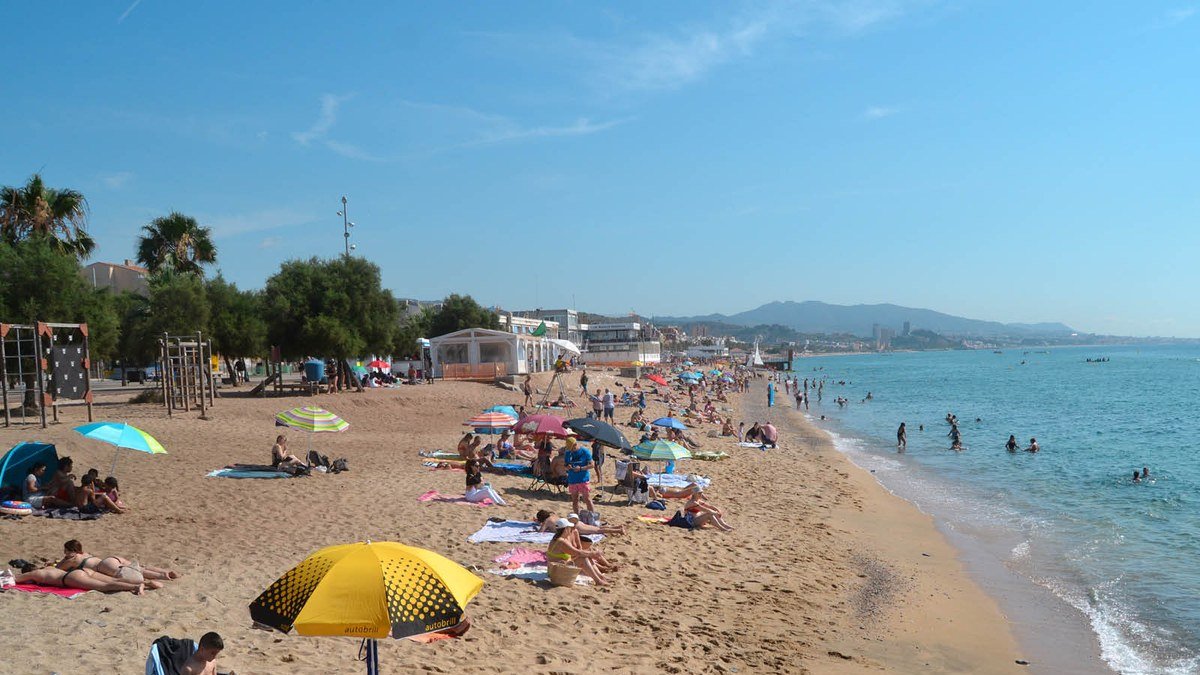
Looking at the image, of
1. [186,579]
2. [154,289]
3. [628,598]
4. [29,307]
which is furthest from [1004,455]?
[154,289]

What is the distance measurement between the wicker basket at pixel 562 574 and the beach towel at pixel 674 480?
7301 mm

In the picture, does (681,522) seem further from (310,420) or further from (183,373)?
(183,373)

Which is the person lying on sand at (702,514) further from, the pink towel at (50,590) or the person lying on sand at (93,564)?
the pink towel at (50,590)

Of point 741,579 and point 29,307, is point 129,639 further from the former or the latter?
point 29,307

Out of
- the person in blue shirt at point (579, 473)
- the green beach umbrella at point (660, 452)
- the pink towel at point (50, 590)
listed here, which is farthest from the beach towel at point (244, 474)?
the pink towel at point (50, 590)

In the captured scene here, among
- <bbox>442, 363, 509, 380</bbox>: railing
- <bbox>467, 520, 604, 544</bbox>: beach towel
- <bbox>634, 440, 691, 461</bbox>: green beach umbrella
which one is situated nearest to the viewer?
<bbox>467, 520, 604, 544</bbox>: beach towel

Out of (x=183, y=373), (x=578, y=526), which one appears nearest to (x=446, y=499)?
(x=578, y=526)

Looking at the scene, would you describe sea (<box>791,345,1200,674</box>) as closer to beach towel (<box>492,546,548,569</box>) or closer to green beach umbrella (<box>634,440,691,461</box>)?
green beach umbrella (<box>634,440,691,461</box>)

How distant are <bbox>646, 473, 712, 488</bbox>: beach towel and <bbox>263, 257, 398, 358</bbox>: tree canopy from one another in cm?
1858

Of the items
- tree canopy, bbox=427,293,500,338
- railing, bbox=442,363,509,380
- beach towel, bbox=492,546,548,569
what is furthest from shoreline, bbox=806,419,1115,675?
tree canopy, bbox=427,293,500,338

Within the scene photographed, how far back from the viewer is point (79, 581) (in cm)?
770

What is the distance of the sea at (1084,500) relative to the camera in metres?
10.8

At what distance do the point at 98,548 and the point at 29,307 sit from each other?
57.9 ft

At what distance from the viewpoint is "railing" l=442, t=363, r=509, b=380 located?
40.8 metres
